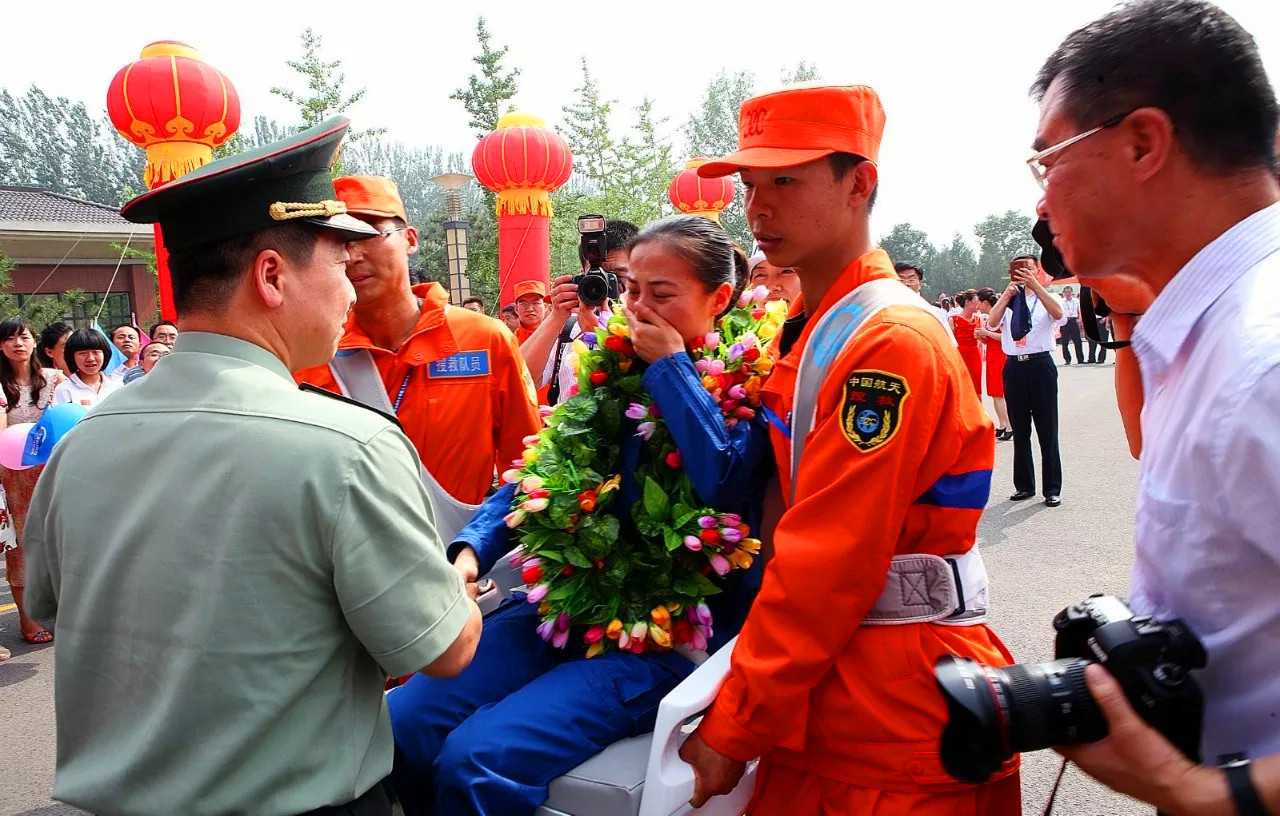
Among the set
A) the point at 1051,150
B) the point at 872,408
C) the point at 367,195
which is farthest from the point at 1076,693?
the point at 367,195

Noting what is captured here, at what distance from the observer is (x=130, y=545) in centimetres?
124

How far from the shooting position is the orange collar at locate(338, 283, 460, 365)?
2.67 metres

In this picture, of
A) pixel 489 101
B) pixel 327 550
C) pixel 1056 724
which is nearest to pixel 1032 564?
pixel 1056 724

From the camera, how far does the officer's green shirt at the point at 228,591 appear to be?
3.98 ft

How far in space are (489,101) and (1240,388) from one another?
113ft

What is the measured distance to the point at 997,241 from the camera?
2222 inches

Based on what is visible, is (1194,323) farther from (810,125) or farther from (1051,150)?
(810,125)

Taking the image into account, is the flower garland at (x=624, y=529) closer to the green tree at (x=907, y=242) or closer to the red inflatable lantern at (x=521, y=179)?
the red inflatable lantern at (x=521, y=179)

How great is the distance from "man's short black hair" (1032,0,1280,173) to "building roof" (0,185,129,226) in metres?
29.2

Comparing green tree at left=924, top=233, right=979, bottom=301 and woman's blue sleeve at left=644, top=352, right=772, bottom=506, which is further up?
woman's blue sleeve at left=644, top=352, right=772, bottom=506

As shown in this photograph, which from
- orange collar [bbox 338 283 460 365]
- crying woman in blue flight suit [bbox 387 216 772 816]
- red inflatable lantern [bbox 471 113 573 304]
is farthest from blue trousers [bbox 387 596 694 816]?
red inflatable lantern [bbox 471 113 573 304]

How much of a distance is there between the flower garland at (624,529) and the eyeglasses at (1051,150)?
909mm

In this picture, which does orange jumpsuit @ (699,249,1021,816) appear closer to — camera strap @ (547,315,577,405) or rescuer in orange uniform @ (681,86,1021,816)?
rescuer in orange uniform @ (681,86,1021,816)

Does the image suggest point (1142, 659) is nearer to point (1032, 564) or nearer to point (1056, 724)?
point (1056, 724)
